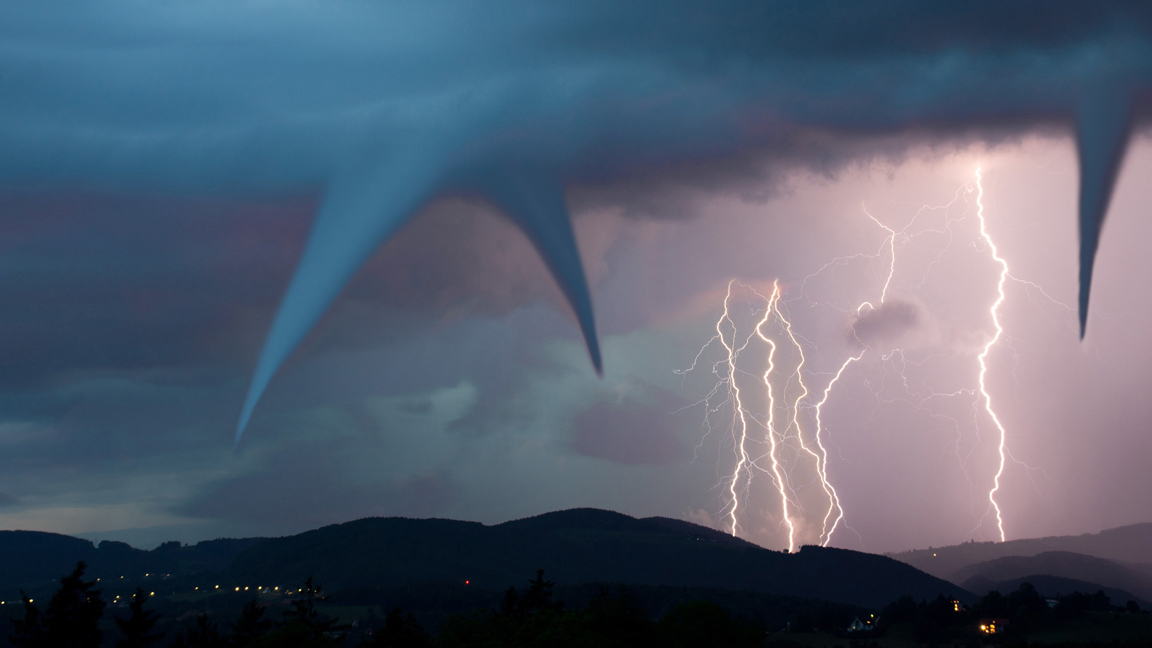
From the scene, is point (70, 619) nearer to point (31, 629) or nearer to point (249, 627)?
point (31, 629)

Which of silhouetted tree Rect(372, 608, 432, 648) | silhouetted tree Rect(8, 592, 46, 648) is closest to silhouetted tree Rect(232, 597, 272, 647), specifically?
silhouetted tree Rect(372, 608, 432, 648)

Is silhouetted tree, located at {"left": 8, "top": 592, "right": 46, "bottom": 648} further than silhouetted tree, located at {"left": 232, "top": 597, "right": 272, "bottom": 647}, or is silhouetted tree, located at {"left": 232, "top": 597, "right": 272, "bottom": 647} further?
silhouetted tree, located at {"left": 232, "top": 597, "right": 272, "bottom": 647}

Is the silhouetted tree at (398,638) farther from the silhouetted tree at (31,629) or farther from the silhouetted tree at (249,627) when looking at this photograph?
the silhouetted tree at (31,629)

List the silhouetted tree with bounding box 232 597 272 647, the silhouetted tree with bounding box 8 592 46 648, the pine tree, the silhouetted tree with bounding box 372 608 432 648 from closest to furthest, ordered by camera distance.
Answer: the silhouetted tree with bounding box 8 592 46 648 < the pine tree < the silhouetted tree with bounding box 372 608 432 648 < the silhouetted tree with bounding box 232 597 272 647

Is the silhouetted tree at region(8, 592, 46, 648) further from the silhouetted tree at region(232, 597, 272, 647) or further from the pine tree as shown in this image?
the silhouetted tree at region(232, 597, 272, 647)

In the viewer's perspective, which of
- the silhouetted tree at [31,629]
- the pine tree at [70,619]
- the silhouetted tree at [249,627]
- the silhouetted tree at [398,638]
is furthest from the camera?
the silhouetted tree at [249,627]

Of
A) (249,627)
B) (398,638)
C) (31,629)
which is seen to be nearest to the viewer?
(31,629)

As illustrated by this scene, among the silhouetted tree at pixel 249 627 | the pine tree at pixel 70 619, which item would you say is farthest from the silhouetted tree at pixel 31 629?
the silhouetted tree at pixel 249 627

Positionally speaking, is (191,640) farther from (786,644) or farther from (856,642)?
(856,642)

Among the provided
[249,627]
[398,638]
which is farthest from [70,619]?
[249,627]

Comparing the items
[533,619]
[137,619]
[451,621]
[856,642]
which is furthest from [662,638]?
[856,642]

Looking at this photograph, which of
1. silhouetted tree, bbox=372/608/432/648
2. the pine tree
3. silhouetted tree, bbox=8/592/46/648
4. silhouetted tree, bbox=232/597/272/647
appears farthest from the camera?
silhouetted tree, bbox=232/597/272/647
